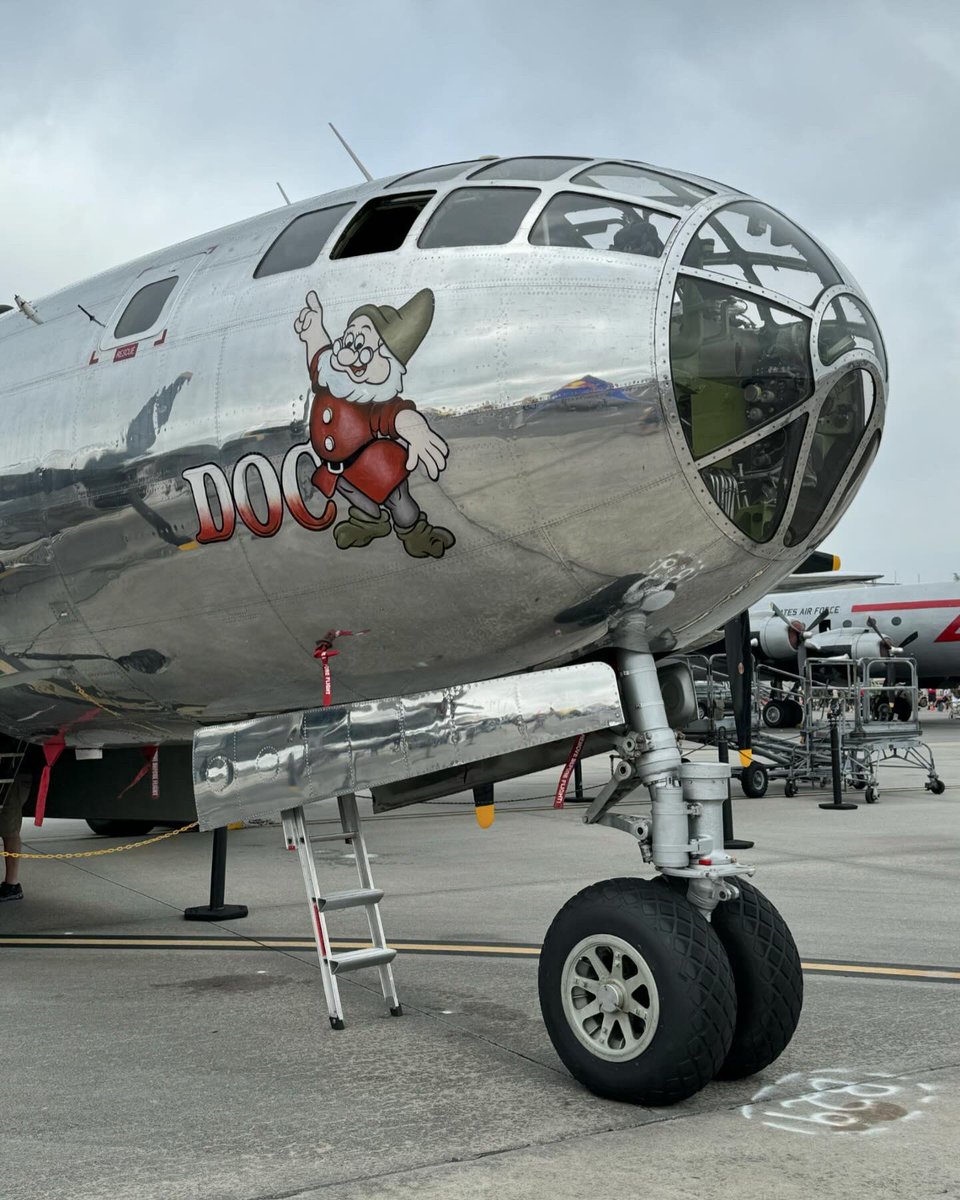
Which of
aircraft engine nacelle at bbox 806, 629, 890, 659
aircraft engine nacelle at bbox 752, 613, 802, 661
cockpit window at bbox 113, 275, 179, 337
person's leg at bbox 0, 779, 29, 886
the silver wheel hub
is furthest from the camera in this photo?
aircraft engine nacelle at bbox 752, 613, 802, 661

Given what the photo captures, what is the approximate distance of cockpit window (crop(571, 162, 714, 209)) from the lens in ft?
16.5

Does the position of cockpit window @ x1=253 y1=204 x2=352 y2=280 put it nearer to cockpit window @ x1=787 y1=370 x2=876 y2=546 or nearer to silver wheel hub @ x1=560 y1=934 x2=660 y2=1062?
cockpit window @ x1=787 y1=370 x2=876 y2=546

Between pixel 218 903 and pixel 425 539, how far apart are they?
5.57m

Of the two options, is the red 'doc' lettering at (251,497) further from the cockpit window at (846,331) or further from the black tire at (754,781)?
the black tire at (754,781)

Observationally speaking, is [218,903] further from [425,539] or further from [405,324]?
[405,324]

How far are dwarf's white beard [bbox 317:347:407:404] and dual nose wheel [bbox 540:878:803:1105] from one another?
2.16 m

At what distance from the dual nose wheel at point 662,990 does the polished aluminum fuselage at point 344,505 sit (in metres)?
1.18

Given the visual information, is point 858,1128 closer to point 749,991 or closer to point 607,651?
point 749,991

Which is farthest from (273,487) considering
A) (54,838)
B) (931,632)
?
(931,632)

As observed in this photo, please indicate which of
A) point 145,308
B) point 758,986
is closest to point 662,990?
point 758,986

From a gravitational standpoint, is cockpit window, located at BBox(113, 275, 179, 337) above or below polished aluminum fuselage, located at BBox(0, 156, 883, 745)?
above

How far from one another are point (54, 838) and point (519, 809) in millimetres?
6263

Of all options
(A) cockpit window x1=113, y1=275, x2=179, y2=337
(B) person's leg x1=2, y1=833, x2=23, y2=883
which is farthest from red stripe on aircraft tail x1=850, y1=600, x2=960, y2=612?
(A) cockpit window x1=113, y1=275, x2=179, y2=337

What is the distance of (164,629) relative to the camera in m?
5.88
